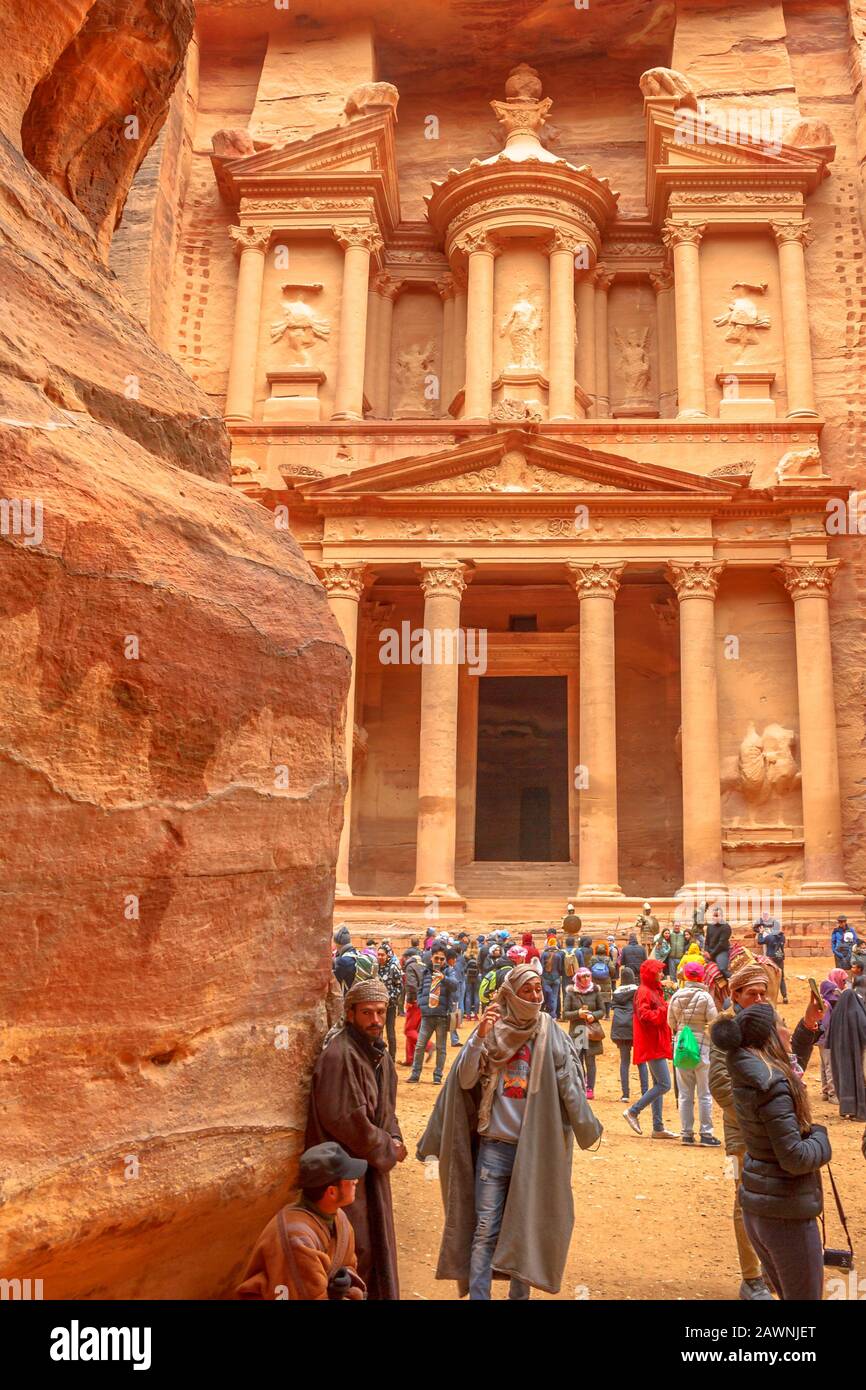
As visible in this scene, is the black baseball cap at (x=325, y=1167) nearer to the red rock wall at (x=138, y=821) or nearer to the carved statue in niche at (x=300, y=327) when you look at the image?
the red rock wall at (x=138, y=821)

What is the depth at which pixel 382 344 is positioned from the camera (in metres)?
30.2

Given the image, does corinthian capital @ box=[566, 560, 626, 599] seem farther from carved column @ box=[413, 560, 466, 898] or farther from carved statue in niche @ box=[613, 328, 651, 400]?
carved statue in niche @ box=[613, 328, 651, 400]

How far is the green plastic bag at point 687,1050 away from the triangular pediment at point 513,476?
52.1 ft

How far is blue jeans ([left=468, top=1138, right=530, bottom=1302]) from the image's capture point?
530 cm

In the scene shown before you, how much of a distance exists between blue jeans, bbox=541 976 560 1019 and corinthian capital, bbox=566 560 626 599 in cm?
1059

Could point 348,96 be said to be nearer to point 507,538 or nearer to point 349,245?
point 349,245

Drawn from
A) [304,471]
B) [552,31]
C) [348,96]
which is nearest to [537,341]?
[304,471]

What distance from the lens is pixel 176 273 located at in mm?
29812

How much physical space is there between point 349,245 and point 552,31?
9.96 meters

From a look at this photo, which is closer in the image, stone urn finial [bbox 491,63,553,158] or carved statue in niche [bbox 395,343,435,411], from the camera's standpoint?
stone urn finial [bbox 491,63,553,158]

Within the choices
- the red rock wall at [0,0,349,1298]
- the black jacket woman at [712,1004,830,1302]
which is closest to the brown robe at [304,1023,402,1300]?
the red rock wall at [0,0,349,1298]

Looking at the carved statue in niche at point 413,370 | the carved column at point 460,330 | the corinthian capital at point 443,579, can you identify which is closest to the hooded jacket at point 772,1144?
the corinthian capital at point 443,579

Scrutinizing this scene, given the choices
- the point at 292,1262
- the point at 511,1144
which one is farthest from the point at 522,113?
the point at 292,1262

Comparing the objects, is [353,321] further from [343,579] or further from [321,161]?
[343,579]
